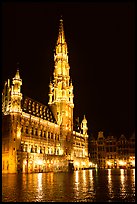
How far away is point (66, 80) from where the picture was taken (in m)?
118

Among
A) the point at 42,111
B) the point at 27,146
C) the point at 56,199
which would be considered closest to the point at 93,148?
the point at 42,111

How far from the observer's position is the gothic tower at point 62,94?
10888 centimetres

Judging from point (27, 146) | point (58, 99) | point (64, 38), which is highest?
point (64, 38)

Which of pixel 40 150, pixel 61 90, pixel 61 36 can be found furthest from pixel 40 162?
pixel 61 36

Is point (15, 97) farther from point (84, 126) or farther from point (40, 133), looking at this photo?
point (84, 126)

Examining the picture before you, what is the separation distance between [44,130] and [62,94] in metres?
21.3

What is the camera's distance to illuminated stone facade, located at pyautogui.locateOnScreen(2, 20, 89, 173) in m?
78.2

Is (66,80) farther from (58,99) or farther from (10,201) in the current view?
(10,201)

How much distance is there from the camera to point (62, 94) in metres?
113

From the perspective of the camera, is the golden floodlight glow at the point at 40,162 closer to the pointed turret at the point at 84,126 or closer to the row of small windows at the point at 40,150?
the row of small windows at the point at 40,150

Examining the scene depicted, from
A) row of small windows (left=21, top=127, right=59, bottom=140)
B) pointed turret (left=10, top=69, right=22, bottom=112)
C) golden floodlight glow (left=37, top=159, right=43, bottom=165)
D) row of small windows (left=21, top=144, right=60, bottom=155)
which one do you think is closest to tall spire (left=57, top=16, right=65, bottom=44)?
row of small windows (left=21, top=127, right=59, bottom=140)

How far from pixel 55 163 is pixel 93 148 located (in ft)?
162

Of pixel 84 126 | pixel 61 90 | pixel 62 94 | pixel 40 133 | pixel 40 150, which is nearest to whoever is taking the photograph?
pixel 40 150

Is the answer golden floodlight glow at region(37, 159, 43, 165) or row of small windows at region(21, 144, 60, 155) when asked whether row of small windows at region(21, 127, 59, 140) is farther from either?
golden floodlight glow at region(37, 159, 43, 165)
